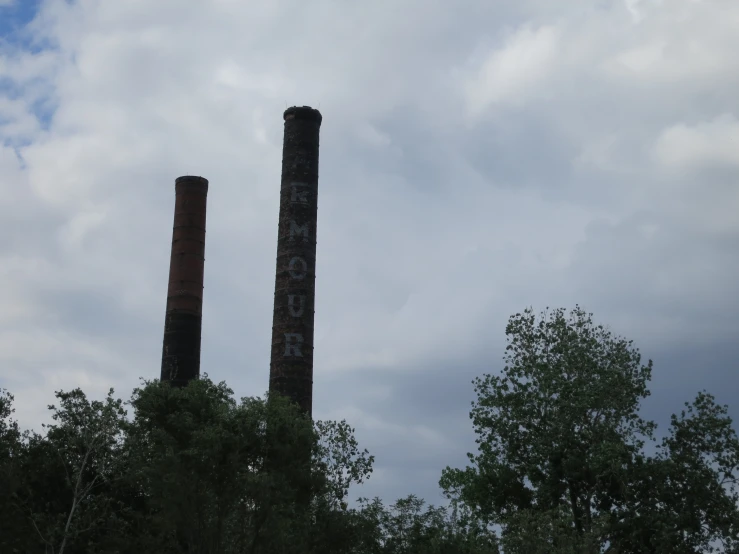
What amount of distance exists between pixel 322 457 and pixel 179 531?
6139 mm

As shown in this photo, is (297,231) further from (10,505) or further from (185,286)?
(10,505)

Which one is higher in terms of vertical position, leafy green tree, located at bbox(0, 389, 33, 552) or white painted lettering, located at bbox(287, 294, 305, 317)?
white painted lettering, located at bbox(287, 294, 305, 317)

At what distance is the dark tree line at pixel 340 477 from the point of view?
28969 millimetres

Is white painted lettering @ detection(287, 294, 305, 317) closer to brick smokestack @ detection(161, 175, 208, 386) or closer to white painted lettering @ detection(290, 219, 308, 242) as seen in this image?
white painted lettering @ detection(290, 219, 308, 242)

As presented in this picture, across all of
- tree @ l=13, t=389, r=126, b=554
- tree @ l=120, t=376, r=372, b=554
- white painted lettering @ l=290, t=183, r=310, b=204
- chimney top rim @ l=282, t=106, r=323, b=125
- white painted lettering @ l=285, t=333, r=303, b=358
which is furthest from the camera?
chimney top rim @ l=282, t=106, r=323, b=125

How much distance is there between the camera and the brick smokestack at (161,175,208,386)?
46.2 m

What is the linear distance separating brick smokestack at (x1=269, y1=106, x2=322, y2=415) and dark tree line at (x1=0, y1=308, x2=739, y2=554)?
7.90 metres

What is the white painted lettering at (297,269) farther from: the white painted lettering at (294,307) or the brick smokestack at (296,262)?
the white painted lettering at (294,307)

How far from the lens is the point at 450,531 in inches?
1356

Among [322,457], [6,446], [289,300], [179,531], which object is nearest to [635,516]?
[322,457]

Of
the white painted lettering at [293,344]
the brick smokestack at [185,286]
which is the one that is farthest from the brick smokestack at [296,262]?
the brick smokestack at [185,286]

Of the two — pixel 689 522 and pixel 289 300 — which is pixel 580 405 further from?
pixel 289 300

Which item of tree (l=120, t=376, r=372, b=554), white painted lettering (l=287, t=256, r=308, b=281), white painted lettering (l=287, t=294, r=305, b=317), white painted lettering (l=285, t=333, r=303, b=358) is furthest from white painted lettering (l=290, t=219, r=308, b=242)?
tree (l=120, t=376, r=372, b=554)

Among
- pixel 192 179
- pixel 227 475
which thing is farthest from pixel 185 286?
pixel 227 475
